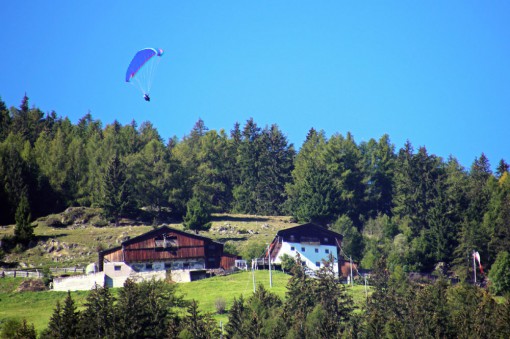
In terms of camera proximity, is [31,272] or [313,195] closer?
[31,272]

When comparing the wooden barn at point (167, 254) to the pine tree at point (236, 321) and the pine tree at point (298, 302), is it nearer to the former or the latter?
the pine tree at point (298, 302)

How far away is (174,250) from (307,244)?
12798 mm

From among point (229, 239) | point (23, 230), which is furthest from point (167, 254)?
point (23, 230)

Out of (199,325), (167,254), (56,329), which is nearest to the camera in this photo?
(56,329)

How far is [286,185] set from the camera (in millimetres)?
126688

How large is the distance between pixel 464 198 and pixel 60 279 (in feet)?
142

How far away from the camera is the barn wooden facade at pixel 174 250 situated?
9244 cm

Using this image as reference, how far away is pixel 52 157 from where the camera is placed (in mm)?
124812

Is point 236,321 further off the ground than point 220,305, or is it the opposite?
point 220,305

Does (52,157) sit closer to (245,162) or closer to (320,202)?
(245,162)

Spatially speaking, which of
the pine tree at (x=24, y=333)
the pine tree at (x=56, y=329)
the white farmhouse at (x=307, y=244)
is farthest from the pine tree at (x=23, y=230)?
the pine tree at (x=24, y=333)

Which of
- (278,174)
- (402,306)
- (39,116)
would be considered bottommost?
(402,306)

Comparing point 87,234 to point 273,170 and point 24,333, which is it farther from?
point 24,333

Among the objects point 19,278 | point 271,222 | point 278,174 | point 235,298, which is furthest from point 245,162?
point 235,298
